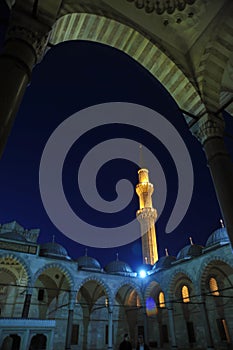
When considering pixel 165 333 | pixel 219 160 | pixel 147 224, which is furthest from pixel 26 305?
pixel 147 224

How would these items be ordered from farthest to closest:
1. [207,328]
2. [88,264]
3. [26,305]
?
[88,264] → [26,305] → [207,328]

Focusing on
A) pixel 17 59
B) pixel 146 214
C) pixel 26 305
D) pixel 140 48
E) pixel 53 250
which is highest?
pixel 146 214

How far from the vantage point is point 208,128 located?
4.13 metres

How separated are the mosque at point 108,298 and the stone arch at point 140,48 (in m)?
10.3

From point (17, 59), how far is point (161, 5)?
3138 mm

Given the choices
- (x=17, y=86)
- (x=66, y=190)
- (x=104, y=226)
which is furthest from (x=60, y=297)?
(x=17, y=86)

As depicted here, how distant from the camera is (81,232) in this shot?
87.9 feet

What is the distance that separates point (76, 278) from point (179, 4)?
15.1 meters

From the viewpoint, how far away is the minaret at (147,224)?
2550cm

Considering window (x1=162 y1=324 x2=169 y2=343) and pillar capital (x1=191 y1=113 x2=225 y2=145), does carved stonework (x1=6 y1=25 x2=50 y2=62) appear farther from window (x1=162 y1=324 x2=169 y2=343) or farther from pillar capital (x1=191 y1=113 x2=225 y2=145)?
window (x1=162 y1=324 x2=169 y2=343)

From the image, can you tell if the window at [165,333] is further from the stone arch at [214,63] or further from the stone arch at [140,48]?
the stone arch at [214,63]

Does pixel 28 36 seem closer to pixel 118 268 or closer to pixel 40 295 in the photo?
pixel 40 295

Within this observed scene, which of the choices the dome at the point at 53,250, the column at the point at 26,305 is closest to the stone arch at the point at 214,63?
the column at the point at 26,305

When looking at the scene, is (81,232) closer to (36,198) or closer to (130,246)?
(36,198)
